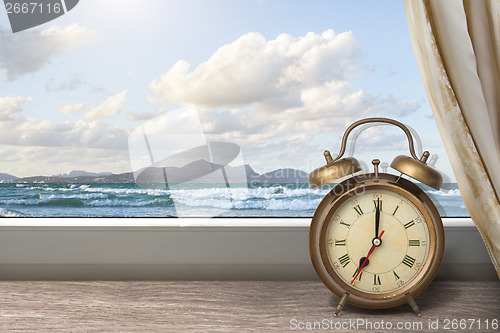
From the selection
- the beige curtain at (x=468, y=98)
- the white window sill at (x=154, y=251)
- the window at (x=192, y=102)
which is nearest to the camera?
the beige curtain at (x=468, y=98)

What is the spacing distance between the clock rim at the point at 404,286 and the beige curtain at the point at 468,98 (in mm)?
87

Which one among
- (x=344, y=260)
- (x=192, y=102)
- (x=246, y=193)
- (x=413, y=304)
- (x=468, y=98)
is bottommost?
(x=413, y=304)

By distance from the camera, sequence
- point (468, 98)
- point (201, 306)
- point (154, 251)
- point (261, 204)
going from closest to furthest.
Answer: point (468, 98), point (201, 306), point (154, 251), point (261, 204)

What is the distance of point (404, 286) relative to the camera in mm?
894

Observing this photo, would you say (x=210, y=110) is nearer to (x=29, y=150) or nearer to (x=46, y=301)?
(x=29, y=150)

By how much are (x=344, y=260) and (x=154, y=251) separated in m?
0.54

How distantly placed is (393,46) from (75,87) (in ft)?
3.29

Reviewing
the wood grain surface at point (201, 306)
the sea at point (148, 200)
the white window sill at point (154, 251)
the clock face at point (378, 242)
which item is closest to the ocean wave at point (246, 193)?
the sea at point (148, 200)

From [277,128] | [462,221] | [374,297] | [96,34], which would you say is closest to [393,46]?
[277,128]

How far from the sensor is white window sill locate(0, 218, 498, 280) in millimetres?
1156

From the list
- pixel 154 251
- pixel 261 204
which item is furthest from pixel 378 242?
pixel 154 251

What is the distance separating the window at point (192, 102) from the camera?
50.8 inches

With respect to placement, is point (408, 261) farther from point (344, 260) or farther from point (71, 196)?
point (71, 196)

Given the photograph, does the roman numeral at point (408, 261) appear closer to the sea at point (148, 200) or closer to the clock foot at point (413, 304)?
the clock foot at point (413, 304)
